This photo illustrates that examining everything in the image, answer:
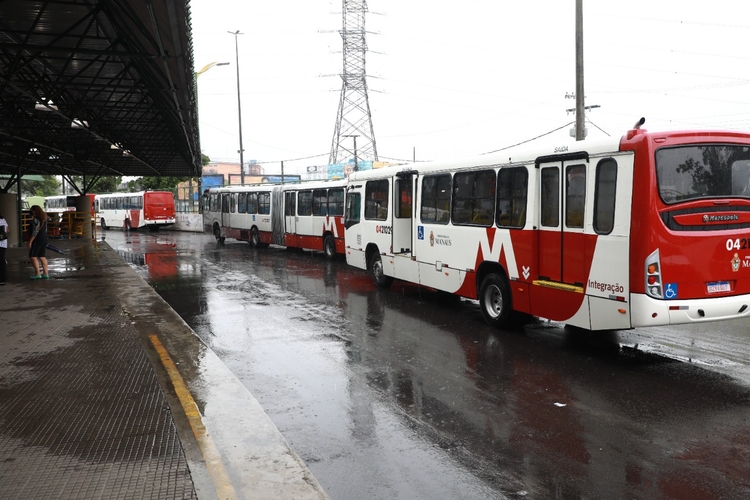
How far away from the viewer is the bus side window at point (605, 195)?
26.6 ft

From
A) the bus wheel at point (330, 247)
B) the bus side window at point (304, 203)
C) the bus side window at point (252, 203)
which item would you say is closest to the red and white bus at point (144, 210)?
the bus side window at point (252, 203)

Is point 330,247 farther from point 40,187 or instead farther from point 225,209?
point 40,187

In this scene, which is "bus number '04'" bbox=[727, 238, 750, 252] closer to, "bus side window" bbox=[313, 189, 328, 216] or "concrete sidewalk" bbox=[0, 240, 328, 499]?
"concrete sidewalk" bbox=[0, 240, 328, 499]

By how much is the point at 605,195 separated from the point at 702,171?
1156mm

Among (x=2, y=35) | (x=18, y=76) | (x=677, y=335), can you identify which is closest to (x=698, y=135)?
(x=677, y=335)

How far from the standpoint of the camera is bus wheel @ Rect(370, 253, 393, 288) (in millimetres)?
15279

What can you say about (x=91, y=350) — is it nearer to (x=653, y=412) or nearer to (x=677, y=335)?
(x=653, y=412)

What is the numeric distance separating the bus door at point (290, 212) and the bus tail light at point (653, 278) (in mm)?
19790

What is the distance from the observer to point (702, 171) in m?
7.85

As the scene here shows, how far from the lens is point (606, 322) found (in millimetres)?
8148

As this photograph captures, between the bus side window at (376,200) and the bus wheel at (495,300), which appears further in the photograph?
the bus side window at (376,200)

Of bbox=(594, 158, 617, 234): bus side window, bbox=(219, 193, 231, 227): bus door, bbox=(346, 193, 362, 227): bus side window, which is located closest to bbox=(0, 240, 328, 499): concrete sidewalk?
bbox=(594, 158, 617, 234): bus side window

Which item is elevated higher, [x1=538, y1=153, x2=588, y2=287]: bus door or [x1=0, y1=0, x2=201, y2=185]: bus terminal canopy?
[x1=0, y1=0, x2=201, y2=185]: bus terminal canopy

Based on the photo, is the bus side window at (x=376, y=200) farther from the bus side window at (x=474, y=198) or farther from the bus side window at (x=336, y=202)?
the bus side window at (x=336, y=202)
